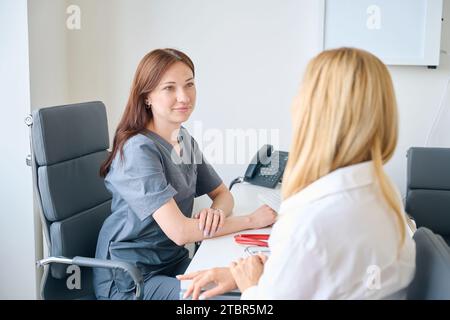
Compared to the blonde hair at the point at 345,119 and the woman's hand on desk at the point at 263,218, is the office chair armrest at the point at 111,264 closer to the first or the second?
the woman's hand on desk at the point at 263,218

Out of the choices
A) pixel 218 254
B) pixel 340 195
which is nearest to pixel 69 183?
pixel 218 254

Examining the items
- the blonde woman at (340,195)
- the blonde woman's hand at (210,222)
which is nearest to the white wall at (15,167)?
the blonde woman's hand at (210,222)

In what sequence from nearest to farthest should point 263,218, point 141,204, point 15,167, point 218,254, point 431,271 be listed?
point 431,271 < point 218,254 < point 141,204 < point 263,218 < point 15,167

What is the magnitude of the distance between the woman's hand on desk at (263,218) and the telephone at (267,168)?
53cm

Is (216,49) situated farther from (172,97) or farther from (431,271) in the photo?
(431,271)

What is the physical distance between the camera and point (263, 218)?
1.68 meters

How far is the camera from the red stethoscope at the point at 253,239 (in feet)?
5.02

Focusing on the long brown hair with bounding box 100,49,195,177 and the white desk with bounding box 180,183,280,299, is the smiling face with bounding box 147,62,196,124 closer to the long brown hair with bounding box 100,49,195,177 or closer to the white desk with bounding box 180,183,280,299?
the long brown hair with bounding box 100,49,195,177

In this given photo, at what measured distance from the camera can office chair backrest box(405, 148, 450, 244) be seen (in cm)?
238

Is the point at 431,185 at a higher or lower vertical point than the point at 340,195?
lower

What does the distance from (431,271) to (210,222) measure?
682 mm

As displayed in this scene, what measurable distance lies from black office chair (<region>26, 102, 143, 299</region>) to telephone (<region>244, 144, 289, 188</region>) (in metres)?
0.68
